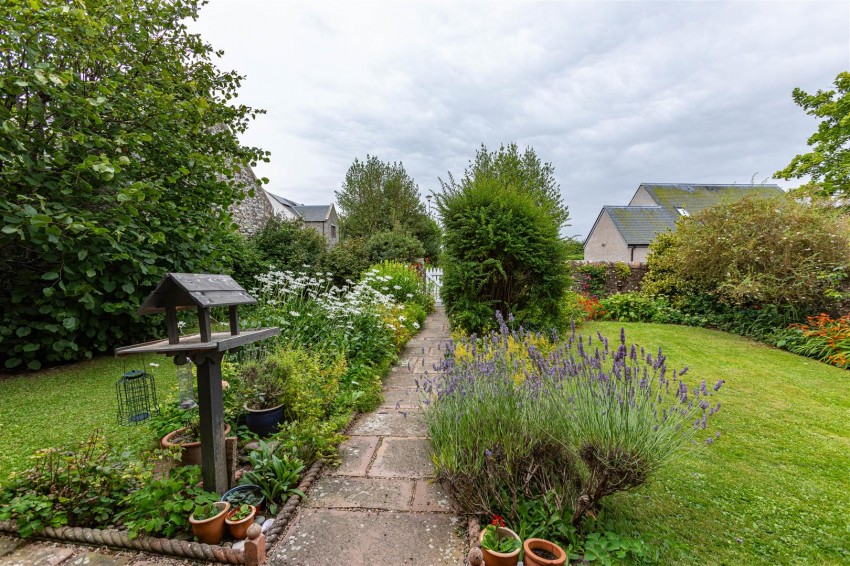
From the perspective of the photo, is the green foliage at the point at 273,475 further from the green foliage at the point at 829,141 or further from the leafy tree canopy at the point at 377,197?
the leafy tree canopy at the point at 377,197

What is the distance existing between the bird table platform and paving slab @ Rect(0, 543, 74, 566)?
0.63 metres

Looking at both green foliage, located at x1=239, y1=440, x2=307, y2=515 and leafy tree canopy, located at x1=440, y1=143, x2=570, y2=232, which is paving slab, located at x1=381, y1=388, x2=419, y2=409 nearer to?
green foliage, located at x1=239, y1=440, x2=307, y2=515

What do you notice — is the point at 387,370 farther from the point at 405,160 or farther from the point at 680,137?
the point at 405,160

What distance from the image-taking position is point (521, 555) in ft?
5.53

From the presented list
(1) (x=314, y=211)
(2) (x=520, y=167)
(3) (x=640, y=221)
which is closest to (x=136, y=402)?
(2) (x=520, y=167)

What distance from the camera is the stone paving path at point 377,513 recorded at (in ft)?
5.82

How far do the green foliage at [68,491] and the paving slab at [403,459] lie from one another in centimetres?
148

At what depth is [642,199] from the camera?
24.6 meters

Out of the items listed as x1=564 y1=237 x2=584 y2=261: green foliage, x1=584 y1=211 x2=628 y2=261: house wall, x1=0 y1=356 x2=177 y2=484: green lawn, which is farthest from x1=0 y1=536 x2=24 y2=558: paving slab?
x1=584 y1=211 x2=628 y2=261: house wall

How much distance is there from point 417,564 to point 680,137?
15279 millimetres

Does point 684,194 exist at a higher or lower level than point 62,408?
higher

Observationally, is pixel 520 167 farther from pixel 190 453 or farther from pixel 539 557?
pixel 539 557

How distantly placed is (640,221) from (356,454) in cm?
2260

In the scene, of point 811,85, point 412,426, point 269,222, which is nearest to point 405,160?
point 269,222
